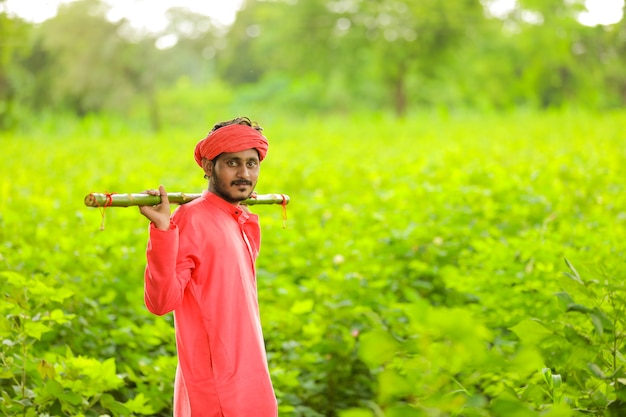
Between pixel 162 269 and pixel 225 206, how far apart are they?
0.95 ft

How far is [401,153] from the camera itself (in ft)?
33.9

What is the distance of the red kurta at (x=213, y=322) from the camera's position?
1.98 metres

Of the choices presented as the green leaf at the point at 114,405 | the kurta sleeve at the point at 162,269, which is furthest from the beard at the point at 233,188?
the green leaf at the point at 114,405

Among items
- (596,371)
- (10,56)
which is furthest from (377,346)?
(10,56)

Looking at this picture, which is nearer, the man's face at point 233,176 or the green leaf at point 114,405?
the man's face at point 233,176

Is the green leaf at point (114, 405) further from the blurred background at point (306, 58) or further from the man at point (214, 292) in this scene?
the blurred background at point (306, 58)

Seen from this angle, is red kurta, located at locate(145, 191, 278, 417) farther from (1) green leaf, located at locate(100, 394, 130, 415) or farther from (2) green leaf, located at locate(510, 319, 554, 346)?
(2) green leaf, located at locate(510, 319, 554, 346)

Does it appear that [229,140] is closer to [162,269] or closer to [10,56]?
[162,269]

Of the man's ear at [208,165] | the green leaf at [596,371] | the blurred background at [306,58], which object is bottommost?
the green leaf at [596,371]

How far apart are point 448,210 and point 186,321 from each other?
3266 millimetres

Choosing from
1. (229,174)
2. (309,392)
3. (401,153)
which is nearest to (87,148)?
(401,153)

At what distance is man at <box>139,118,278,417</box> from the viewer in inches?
75.9

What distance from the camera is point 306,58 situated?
2370 cm

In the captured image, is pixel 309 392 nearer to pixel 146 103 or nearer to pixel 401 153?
pixel 401 153
